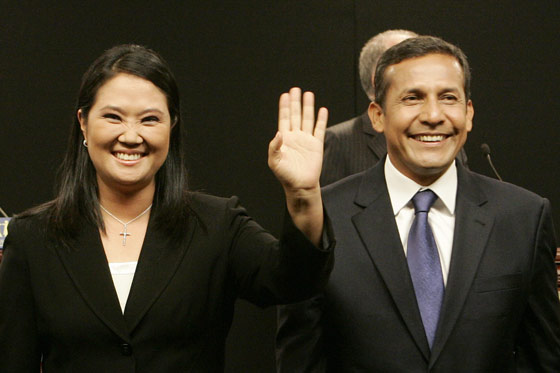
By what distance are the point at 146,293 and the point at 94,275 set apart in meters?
0.13

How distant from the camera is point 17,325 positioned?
1590 millimetres

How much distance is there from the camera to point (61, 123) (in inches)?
162

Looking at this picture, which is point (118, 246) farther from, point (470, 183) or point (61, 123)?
point (61, 123)

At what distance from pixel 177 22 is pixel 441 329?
288 cm

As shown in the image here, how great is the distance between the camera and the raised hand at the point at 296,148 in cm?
143

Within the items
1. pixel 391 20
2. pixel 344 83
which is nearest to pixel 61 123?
pixel 344 83

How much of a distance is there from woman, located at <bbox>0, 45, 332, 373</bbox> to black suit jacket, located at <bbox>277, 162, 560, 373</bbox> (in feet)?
0.74

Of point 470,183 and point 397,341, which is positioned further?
point 470,183

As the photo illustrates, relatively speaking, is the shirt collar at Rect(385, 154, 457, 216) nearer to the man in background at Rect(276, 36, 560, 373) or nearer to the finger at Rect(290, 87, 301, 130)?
the man in background at Rect(276, 36, 560, 373)

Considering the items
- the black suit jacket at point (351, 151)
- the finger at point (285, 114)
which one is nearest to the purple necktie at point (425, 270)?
the finger at point (285, 114)

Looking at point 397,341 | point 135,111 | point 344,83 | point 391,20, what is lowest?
point 397,341

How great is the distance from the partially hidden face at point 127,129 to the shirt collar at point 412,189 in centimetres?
59

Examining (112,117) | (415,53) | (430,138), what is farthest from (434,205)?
(112,117)

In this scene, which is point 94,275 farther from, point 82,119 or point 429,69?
point 429,69
